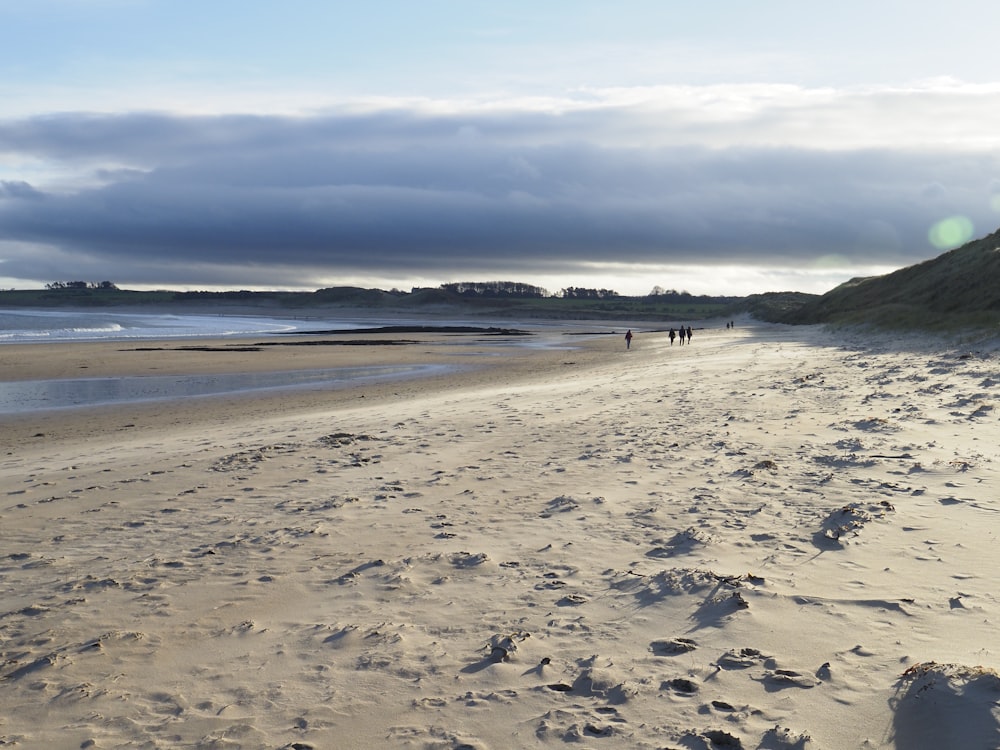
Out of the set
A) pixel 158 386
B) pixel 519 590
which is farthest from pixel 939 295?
pixel 519 590

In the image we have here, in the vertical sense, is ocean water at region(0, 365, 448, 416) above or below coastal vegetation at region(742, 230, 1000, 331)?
below

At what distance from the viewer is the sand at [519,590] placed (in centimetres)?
419

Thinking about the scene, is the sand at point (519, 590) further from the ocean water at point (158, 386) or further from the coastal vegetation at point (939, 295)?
the coastal vegetation at point (939, 295)

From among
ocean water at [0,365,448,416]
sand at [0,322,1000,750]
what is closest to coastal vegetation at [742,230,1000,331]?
sand at [0,322,1000,750]

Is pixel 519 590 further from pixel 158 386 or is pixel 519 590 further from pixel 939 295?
pixel 939 295

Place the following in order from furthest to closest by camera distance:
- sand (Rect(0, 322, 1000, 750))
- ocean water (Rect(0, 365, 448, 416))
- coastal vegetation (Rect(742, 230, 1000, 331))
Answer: coastal vegetation (Rect(742, 230, 1000, 331))
ocean water (Rect(0, 365, 448, 416))
sand (Rect(0, 322, 1000, 750))

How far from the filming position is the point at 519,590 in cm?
596

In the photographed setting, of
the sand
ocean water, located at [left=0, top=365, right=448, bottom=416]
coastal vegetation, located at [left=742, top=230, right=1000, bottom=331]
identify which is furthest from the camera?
coastal vegetation, located at [left=742, top=230, right=1000, bottom=331]

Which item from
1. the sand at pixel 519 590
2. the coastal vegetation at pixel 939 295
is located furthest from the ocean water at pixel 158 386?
the coastal vegetation at pixel 939 295

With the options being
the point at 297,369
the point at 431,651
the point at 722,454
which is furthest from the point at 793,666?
the point at 297,369

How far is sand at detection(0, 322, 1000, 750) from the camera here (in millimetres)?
4191

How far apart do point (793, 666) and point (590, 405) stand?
40.6 ft

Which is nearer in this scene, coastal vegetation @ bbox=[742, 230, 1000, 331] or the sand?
the sand

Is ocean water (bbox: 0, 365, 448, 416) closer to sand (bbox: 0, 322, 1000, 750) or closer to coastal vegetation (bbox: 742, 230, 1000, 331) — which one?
sand (bbox: 0, 322, 1000, 750)
